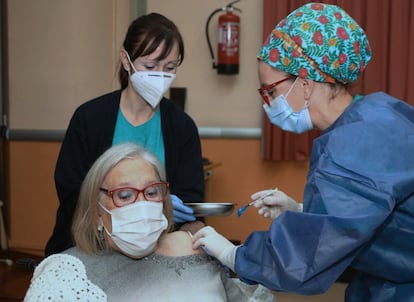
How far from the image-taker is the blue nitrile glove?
1.89 m

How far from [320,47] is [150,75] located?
862 millimetres

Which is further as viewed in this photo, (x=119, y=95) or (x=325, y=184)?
(x=119, y=95)

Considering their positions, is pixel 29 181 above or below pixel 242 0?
below

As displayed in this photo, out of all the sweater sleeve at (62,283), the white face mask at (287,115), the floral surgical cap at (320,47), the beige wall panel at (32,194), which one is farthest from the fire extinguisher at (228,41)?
the sweater sleeve at (62,283)

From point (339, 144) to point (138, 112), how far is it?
103 cm

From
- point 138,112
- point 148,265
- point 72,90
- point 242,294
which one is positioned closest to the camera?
point 148,265

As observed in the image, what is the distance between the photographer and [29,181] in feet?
14.4

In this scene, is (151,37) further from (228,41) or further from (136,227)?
(228,41)

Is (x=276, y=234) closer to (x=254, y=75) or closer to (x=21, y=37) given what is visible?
(x=254, y=75)

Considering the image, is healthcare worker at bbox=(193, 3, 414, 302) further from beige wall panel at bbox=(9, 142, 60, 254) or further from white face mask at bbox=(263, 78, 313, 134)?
beige wall panel at bbox=(9, 142, 60, 254)

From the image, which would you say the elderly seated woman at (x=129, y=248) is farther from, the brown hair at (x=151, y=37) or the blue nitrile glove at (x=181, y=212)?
the brown hair at (x=151, y=37)

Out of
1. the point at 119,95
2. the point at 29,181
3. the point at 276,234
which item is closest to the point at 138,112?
the point at 119,95

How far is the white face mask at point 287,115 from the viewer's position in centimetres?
153

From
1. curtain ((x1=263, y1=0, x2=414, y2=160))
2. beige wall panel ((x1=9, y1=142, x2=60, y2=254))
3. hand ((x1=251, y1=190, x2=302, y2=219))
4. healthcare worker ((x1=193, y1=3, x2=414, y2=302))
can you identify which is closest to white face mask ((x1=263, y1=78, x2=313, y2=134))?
healthcare worker ((x1=193, y1=3, x2=414, y2=302))
